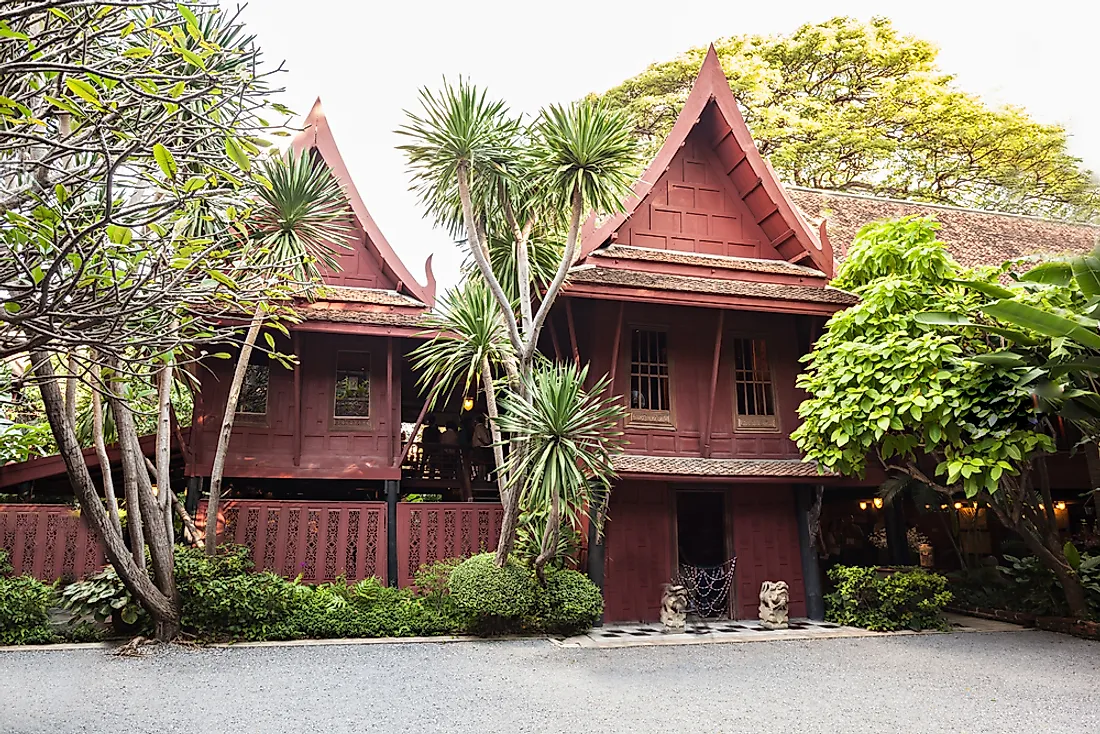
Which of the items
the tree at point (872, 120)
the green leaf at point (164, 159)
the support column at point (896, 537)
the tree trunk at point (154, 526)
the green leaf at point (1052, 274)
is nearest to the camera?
the green leaf at point (164, 159)

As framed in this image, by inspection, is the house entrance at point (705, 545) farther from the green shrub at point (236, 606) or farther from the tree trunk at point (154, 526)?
the tree trunk at point (154, 526)

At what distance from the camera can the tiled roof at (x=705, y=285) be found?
10148 mm

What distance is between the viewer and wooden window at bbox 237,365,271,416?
35.9ft

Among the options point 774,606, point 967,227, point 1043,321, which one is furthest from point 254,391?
Result: point 967,227

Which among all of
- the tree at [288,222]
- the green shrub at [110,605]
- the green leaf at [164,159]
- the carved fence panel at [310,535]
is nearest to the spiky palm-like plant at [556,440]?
the tree at [288,222]

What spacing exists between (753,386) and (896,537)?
3247mm

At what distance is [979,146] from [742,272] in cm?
1304

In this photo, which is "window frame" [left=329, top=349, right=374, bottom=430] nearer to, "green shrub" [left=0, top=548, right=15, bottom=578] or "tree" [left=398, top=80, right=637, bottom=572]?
"tree" [left=398, top=80, right=637, bottom=572]

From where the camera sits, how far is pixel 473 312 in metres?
9.46

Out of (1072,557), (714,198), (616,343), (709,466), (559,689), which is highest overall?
(714,198)

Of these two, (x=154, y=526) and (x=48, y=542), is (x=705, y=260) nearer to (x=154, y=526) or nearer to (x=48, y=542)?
(x=154, y=526)

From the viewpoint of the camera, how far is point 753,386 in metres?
11.6

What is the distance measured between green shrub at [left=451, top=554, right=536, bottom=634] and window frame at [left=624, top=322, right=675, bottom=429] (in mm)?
2741

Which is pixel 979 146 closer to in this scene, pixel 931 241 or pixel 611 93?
pixel 611 93
